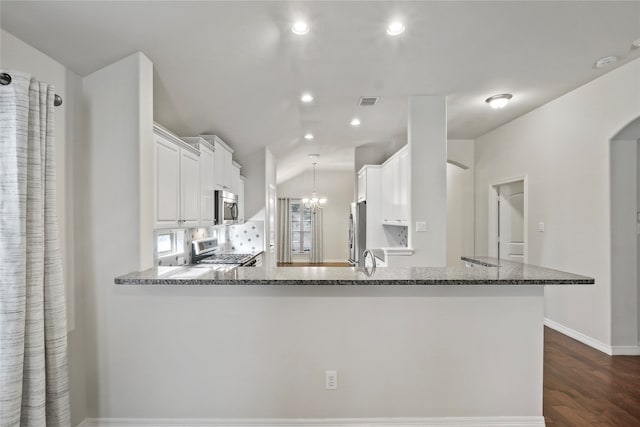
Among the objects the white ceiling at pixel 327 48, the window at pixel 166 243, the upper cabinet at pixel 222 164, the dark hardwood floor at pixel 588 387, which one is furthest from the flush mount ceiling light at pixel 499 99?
the window at pixel 166 243

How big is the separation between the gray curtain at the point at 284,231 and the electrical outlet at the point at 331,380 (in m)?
8.14

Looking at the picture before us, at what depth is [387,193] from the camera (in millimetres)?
5055

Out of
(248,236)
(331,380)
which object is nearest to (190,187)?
(331,380)

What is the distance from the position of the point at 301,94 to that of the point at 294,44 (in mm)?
1006

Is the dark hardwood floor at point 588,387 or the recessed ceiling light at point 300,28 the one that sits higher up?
the recessed ceiling light at point 300,28

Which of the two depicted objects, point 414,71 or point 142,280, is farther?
point 414,71

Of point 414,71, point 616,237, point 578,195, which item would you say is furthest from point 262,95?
point 616,237

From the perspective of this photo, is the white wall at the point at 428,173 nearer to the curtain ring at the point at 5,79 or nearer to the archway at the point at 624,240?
the archway at the point at 624,240

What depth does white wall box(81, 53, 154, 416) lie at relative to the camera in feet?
6.97

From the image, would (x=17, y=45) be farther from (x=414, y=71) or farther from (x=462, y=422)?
(x=462, y=422)

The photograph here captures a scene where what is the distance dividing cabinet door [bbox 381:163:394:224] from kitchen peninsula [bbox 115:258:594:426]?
9.19 ft

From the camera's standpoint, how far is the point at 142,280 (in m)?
1.95

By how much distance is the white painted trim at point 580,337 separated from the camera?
10.9 feet

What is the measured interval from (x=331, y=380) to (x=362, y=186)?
13.3 feet
